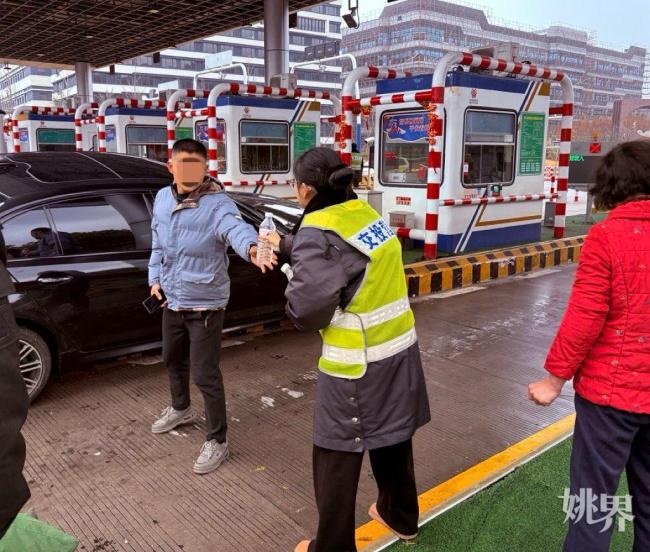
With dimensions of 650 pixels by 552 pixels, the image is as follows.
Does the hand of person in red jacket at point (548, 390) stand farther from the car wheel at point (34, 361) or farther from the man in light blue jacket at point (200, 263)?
the car wheel at point (34, 361)

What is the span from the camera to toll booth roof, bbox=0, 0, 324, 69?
1541 centimetres

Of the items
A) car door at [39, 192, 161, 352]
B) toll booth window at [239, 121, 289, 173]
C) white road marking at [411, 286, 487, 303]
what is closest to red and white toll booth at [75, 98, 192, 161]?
toll booth window at [239, 121, 289, 173]

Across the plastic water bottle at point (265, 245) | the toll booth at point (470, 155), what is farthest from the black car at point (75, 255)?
the toll booth at point (470, 155)

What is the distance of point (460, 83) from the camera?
831 centimetres

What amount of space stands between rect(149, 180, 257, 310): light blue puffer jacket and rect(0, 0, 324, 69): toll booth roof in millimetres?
12765

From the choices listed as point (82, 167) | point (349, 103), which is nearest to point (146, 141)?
point (349, 103)

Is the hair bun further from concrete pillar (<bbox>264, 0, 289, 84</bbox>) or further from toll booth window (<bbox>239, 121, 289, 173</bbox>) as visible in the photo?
concrete pillar (<bbox>264, 0, 289, 84</bbox>)

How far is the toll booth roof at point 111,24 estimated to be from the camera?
15414 mm

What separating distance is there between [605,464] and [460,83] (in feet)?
23.1

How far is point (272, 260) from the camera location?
9.46ft

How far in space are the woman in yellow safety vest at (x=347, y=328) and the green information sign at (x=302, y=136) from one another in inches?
361

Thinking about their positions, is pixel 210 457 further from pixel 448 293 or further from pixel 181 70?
pixel 181 70

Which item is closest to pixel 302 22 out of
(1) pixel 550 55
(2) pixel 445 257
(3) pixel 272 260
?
(1) pixel 550 55

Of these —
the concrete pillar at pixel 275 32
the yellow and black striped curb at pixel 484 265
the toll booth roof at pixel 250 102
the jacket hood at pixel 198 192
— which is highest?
the concrete pillar at pixel 275 32
